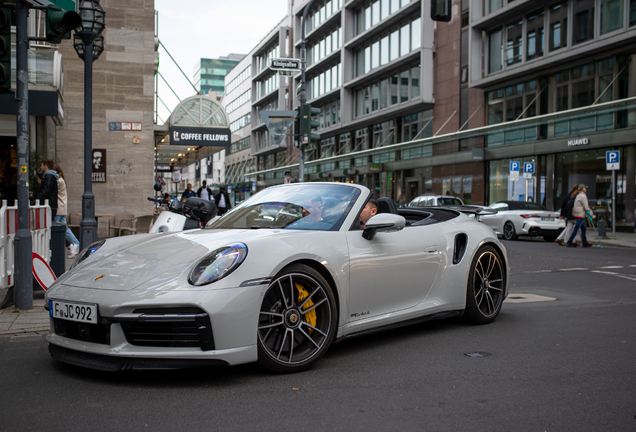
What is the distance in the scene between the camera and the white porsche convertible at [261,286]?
3277 mm

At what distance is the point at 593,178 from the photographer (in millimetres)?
24219

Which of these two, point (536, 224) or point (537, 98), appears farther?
point (537, 98)

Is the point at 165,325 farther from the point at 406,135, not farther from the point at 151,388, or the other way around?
the point at 406,135

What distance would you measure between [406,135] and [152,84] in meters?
21.6

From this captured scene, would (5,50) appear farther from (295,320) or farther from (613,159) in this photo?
(613,159)

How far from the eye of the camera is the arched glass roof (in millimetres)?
22094

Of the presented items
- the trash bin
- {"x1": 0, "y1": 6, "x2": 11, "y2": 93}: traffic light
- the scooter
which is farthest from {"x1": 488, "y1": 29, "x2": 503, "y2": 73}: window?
{"x1": 0, "y1": 6, "x2": 11, "y2": 93}: traffic light

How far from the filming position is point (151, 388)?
3301 millimetres

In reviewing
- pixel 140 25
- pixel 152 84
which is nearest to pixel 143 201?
pixel 152 84

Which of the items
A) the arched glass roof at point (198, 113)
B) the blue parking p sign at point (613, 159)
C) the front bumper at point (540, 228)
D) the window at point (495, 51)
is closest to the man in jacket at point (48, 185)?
the arched glass roof at point (198, 113)

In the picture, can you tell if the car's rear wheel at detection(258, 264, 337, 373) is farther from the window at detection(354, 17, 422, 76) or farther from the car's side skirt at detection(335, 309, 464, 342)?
the window at detection(354, 17, 422, 76)

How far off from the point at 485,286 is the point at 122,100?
58.8ft

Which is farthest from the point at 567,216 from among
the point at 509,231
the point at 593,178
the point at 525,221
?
the point at 593,178

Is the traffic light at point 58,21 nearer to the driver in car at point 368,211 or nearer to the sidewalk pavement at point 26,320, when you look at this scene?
the sidewalk pavement at point 26,320
